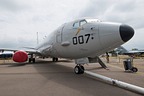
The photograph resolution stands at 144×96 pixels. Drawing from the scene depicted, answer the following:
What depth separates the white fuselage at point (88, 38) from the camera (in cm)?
755

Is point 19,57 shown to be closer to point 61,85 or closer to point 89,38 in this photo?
point 89,38

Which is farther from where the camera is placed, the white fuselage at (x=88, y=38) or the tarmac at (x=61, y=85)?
the white fuselage at (x=88, y=38)

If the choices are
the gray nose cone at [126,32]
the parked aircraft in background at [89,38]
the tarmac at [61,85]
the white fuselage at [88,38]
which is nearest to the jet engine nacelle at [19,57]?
the parked aircraft in background at [89,38]

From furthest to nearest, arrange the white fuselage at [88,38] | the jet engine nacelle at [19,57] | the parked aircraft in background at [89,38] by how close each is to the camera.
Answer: the jet engine nacelle at [19,57] → the white fuselage at [88,38] → the parked aircraft in background at [89,38]

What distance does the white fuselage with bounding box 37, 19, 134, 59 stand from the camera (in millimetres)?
7547

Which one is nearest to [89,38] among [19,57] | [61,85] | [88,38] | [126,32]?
[88,38]

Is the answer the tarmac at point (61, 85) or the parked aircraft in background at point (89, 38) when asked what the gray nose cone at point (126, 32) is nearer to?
the parked aircraft in background at point (89, 38)

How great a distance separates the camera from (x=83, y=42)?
29.2ft

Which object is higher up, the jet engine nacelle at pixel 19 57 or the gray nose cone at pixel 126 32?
the gray nose cone at pixel 126 32

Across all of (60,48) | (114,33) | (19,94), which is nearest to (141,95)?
(114,33)

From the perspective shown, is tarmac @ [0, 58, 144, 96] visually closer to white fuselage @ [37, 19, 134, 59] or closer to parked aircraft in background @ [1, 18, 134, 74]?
parked aircraft in background @ [1, 18, 134, 74]

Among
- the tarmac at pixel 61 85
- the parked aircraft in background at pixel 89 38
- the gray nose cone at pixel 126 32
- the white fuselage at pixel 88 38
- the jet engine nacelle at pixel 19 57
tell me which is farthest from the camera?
the jet engine nacelle at pixel 19 57

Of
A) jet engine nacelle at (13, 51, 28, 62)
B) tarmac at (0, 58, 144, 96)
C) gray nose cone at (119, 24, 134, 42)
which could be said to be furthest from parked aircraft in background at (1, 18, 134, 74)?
jet engine nacelle at (13, 51, 28, 62)

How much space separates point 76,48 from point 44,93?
4.32m
